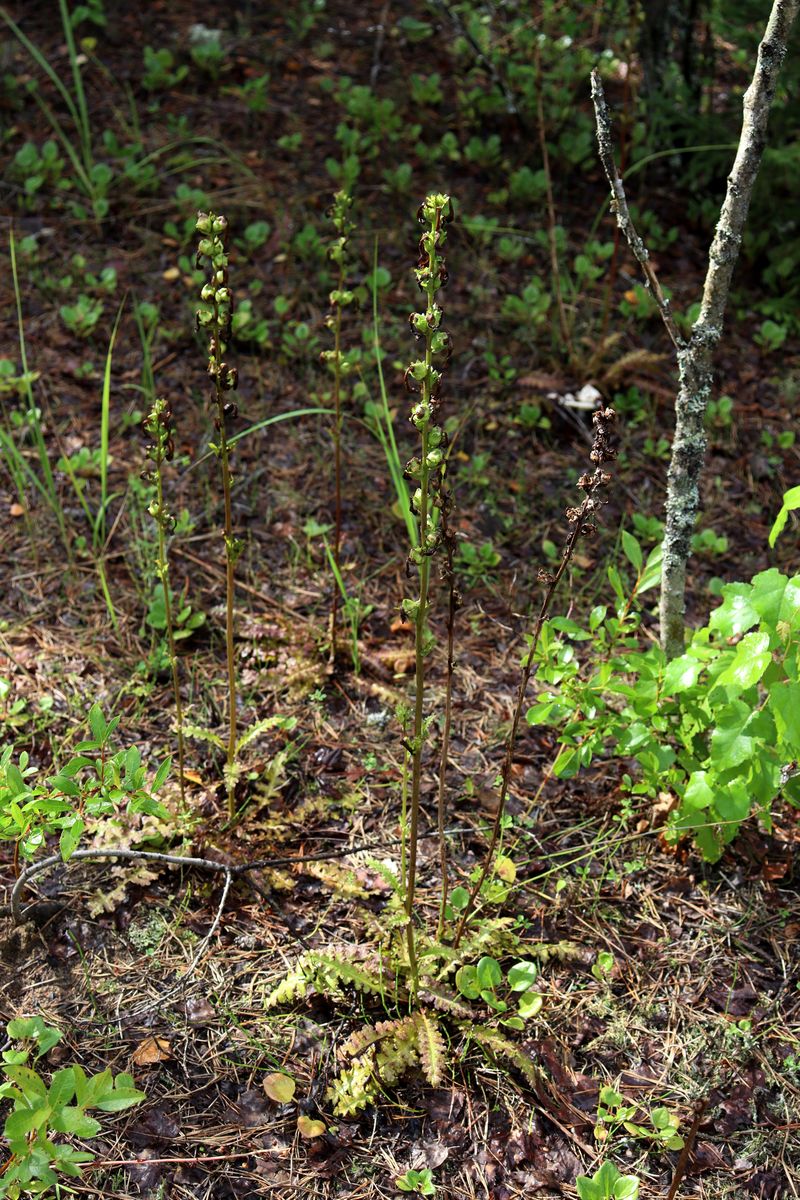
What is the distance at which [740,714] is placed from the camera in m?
2.08

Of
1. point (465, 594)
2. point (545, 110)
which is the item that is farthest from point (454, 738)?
point (545, 110)

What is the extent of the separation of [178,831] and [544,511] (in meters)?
1.95

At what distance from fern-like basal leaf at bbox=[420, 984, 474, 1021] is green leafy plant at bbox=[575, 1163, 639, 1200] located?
427 millimetres

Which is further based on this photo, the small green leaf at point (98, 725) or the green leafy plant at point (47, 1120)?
the small green leaf at point (98, 725)

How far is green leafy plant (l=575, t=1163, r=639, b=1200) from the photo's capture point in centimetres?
191

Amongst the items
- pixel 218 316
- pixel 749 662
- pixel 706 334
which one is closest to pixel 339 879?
pixel 749 662

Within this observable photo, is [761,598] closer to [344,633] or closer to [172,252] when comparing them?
[344,633]

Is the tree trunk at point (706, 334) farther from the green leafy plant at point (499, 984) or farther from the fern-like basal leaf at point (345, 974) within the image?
the fern-like basal leaf at point (345, 974)

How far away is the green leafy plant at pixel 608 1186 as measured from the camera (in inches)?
75.3

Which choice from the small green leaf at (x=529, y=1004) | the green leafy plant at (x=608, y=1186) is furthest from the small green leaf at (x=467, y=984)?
the green leafy plant at (x=608, y=1186)

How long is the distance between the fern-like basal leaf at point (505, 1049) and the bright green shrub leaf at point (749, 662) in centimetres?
95

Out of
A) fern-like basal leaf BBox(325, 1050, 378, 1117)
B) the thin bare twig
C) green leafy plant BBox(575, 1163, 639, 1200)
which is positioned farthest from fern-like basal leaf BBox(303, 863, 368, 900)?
the thin bare twig

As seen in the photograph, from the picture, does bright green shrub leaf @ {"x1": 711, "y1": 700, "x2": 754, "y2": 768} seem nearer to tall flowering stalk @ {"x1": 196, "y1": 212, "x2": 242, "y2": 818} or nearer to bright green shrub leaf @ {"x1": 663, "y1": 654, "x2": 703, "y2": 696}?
bright green shrub leaf @ {"x1": 663, "y1": 654, "x2": 703, "y2": 696}

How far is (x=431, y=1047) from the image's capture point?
85.0 inches
